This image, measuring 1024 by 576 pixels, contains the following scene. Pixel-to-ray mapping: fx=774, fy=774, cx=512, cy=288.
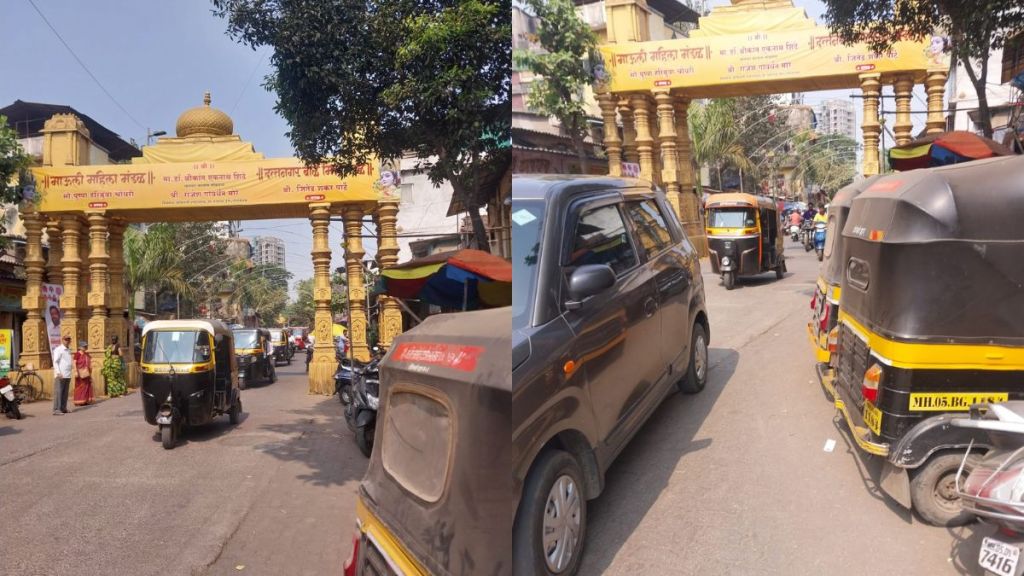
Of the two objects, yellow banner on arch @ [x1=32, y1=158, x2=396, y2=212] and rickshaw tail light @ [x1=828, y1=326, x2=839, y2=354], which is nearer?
rickshaw tail light @ [x1=828, y1=326, x2=839, y2=354]

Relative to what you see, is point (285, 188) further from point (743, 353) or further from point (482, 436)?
point (482, 436)

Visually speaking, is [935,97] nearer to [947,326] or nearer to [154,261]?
[947,326]

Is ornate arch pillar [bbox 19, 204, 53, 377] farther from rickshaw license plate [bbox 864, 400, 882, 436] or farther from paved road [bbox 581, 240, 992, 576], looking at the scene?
rickshaw license plate [bbox 864, 400, 882, 436]

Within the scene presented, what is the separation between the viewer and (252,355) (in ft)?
68.3

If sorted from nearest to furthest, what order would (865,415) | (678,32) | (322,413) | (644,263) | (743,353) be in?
1. (865,415)
2. (644,263)
3. (743,353)
4. (322,413)
5. (678,32)

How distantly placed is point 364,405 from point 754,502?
554cm

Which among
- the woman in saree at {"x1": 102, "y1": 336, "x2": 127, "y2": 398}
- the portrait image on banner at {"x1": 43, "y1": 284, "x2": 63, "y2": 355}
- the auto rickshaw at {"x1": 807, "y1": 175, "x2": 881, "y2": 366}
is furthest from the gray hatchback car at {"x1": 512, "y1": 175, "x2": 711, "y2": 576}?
the portrait image on banner at {"x1": 43, "y1": 284, "x2": 63, "y2": 355}

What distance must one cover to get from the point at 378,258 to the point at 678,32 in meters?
35.9

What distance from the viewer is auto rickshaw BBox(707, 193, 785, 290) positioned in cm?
1548

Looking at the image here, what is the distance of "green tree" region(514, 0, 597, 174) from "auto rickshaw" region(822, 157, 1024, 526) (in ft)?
8.27

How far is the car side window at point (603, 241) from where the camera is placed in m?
3.88

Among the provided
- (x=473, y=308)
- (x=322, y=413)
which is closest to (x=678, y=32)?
(x=322, y=413)

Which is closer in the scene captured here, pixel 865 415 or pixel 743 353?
pixel 865 415

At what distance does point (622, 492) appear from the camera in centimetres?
487
